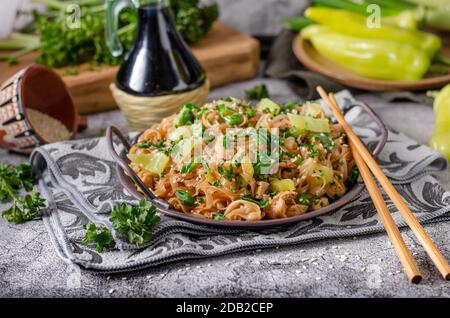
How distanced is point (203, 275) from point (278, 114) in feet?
2.59

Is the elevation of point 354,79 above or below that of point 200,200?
below

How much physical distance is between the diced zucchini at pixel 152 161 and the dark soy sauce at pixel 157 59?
75 cm

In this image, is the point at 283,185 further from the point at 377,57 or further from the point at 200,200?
the point at 377,57

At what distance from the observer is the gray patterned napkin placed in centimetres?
209

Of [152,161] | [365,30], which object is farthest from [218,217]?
[365,30]

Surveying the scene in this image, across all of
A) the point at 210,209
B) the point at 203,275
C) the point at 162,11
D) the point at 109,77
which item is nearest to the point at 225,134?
the point at 210,209

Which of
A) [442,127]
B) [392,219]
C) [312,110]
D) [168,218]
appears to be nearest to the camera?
[392,219]

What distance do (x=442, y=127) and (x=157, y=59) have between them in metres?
1.34

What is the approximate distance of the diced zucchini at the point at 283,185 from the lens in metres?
2.22

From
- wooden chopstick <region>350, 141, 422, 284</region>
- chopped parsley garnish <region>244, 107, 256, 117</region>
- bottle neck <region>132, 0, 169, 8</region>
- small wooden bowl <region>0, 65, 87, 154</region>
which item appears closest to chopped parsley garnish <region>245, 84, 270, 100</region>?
bottle neck <region>132, 0, 169, 8</region>

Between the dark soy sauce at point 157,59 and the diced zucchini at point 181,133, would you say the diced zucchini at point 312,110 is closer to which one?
the diced zucchini at point 181,133

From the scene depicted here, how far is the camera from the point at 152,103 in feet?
10.1

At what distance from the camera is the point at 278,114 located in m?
2.54
